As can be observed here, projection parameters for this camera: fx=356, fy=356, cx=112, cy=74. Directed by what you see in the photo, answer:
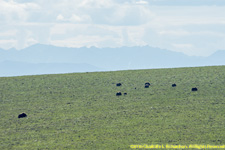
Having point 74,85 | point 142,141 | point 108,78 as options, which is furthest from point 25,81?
point 142,141

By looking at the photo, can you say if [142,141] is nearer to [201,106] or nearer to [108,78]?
[201,106]

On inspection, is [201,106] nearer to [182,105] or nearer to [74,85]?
[182,105]

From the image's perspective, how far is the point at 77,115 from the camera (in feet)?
119

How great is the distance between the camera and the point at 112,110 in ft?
123

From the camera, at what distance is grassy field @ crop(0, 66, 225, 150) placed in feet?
90.2

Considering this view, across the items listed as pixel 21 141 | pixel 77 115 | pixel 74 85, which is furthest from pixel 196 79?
pixel 21 141

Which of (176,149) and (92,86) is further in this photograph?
(92,86)

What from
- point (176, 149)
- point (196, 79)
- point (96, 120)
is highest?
point (196, 79)

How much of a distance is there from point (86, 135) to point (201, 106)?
1438 centimetres

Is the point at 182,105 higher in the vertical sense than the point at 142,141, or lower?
higher

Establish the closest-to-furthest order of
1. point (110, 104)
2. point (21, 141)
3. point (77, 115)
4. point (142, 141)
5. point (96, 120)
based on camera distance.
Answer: point (142, 141) < point (21, 141) < point (96, 120) < point (77, 115) < point (110, 104)

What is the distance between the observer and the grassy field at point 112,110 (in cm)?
2748

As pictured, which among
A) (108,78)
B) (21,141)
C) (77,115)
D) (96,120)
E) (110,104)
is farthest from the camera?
(108,78)

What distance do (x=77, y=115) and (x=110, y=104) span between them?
17.6 ft
